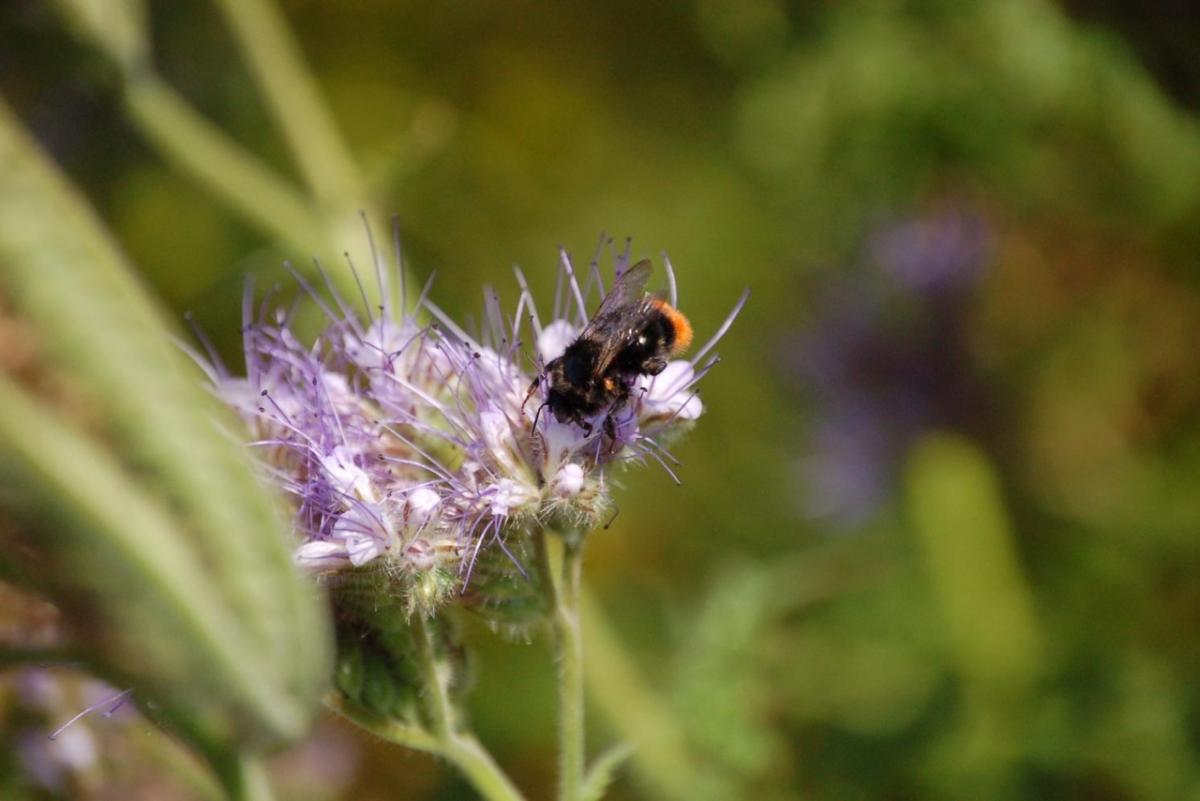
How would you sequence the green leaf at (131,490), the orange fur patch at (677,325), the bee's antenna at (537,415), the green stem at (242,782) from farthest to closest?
the orange fur patch at (677,325)
the bee's antenna at (537,415)
the green stem at (242,782)
the green leaf at (131,490)

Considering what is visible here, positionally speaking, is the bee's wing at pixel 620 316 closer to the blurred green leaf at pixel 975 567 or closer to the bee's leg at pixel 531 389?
the bee's leg at pixel 531 389

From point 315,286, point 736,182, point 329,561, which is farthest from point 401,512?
point 736,182

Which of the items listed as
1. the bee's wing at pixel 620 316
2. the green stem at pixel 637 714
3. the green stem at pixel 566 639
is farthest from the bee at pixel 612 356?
the green stem at pixel 637 714

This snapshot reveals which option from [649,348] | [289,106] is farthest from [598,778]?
[289,106]

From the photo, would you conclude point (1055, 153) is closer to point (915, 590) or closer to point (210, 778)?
point (915, 590)

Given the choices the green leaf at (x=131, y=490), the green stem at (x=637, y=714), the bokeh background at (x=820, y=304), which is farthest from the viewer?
the bokeh background at (x=820, y=304)

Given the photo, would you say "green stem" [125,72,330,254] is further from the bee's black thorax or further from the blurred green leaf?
the blurred green leaf

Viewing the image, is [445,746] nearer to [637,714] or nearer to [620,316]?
[620,316]

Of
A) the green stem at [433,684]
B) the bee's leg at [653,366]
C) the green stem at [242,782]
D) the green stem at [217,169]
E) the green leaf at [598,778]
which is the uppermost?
the green stem at [217,169]
